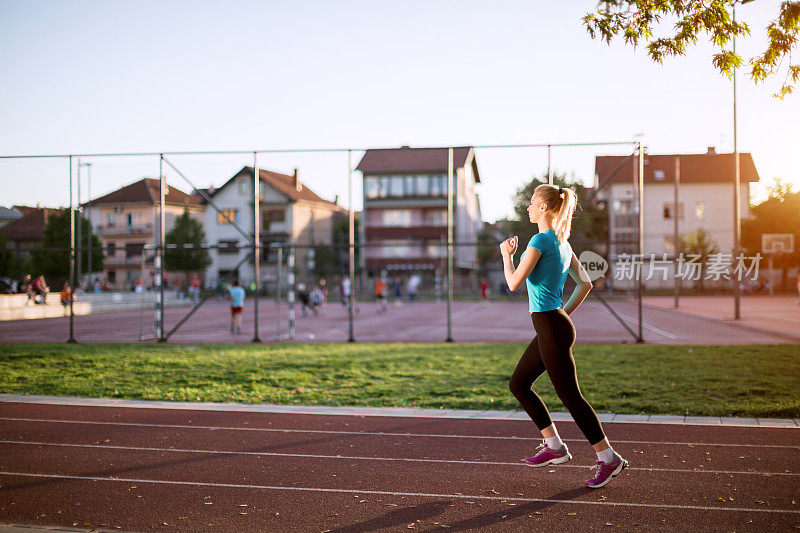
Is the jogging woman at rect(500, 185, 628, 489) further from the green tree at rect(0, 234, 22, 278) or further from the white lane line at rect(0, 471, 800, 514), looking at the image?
the green tree at rect(0, 234, 22, 278)

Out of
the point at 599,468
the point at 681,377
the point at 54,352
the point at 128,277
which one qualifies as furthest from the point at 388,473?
the point at 128,277

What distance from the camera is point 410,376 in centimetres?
1057

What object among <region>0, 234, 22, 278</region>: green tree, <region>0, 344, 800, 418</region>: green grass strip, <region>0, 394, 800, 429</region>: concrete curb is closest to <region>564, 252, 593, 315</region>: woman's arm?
<region>0, 394, 800, 429</region>: concrete curb

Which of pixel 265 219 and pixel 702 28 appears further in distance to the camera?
pixel 265 219

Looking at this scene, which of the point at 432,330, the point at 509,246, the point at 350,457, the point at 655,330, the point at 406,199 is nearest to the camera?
the point at 509,246

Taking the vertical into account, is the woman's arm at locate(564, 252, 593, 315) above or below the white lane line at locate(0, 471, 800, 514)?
above

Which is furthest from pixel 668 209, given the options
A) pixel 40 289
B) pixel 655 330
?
pixel 40 289

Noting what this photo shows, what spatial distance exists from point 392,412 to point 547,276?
12.7 feet

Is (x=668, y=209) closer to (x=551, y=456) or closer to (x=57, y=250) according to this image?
(x=57, y=250)

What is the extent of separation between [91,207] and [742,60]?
19.4 metres

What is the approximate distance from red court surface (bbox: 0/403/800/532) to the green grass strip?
1236mm

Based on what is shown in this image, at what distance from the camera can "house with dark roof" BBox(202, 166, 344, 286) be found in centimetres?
1590

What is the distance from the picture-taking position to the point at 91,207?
21312 mm

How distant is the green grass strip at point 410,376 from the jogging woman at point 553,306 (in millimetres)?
3289
